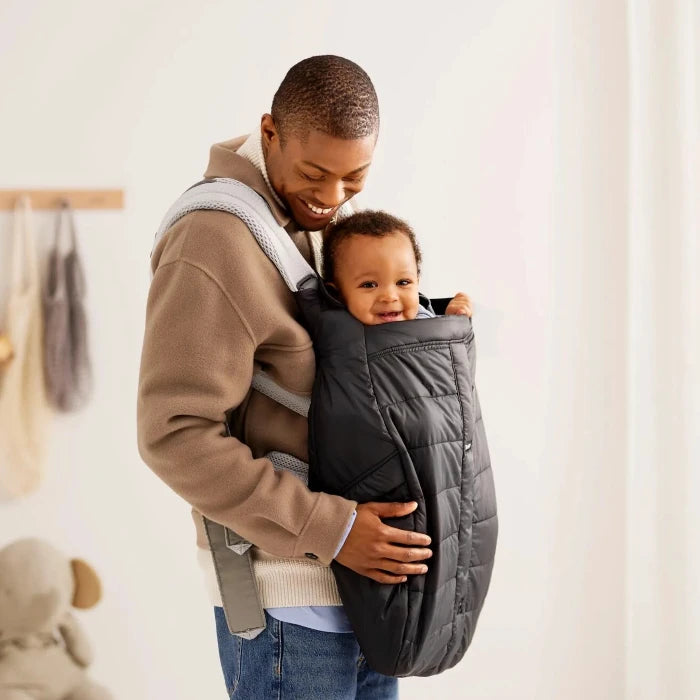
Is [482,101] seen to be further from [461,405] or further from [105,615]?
[105,615]

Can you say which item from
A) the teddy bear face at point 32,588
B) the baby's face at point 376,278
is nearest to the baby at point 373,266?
the baby's face at point 376,278

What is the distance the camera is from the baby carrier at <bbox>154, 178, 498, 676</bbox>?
1.13 metres

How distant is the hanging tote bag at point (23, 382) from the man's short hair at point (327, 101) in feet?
3.59

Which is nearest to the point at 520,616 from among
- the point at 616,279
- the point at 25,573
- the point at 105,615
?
the point at 616,279

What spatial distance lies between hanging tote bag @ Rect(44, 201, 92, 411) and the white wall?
0.03 m

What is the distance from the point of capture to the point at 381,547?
111 centimetres

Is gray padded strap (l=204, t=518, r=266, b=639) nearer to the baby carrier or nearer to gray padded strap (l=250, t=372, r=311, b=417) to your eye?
the baby carrier

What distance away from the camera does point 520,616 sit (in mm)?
2322

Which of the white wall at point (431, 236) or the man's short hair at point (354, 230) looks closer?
the man's short hair at point (354, 230)

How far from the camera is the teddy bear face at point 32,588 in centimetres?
194

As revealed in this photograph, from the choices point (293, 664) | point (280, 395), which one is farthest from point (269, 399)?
point (293, 664)

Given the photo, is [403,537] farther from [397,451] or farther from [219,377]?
[219,377]

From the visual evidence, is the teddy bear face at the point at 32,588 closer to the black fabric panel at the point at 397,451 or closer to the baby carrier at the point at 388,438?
the baby carrier at the point at 388,438

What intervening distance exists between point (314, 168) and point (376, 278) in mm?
171
